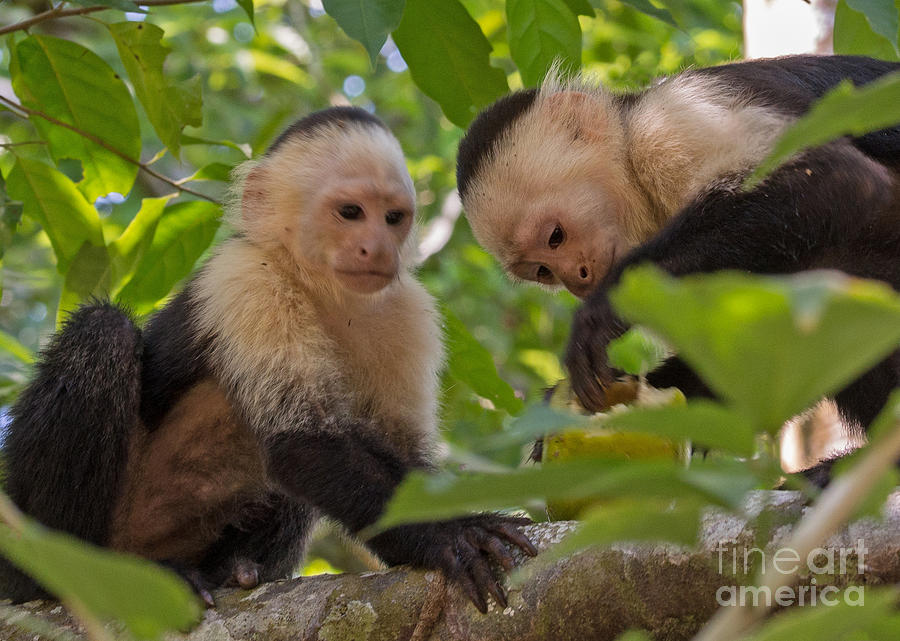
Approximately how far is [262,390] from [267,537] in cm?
65

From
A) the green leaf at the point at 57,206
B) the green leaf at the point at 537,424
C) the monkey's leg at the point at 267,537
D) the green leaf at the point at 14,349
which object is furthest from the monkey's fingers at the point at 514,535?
the green leaf at the point at 14,349

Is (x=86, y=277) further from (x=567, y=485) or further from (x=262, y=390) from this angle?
(x=567, y=485)

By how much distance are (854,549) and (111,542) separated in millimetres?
2325

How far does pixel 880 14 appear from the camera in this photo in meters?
2.22

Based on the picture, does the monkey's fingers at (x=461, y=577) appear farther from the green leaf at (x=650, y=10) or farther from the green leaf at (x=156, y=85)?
the green leaf at (x=156, y=85)

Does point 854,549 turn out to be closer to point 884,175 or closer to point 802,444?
point 884,175

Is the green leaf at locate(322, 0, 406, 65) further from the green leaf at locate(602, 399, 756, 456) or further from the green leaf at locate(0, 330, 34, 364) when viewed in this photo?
the green leaf at locate(0, 330, 34, 364)

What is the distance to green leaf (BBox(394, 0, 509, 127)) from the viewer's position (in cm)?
311

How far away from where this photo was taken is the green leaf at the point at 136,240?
3484 mm

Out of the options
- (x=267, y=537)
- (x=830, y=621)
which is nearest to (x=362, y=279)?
(x=267, y=537)

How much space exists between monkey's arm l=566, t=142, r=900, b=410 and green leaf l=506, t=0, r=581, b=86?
2.77 ft

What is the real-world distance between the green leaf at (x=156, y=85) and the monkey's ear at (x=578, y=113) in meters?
1.29

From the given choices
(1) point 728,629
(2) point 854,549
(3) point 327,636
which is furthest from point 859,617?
(3) point 327,636

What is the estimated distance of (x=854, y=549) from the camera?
1.78 m
